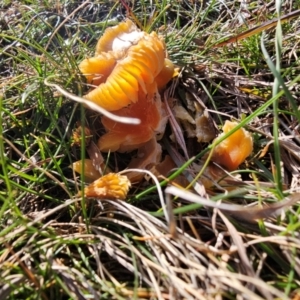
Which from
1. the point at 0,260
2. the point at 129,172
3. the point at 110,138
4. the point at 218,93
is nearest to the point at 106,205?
the point at 129,172

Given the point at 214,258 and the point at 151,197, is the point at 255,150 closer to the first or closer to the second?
the point at 151,197

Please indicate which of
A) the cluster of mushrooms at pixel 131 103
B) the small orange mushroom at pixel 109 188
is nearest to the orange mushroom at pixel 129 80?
the cluster of mushrooms at pixel 131 103

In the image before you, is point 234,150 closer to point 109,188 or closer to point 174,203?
point 174,203

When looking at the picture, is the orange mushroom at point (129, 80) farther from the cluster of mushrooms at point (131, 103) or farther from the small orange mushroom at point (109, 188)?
the small orange mushroom at point (109, 188)

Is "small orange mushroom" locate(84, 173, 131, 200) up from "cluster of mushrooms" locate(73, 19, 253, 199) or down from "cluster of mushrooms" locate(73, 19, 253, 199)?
down

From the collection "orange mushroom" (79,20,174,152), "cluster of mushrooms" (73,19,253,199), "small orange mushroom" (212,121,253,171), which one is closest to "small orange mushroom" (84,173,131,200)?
"cluster of mushrooms" (73,19,253,199)

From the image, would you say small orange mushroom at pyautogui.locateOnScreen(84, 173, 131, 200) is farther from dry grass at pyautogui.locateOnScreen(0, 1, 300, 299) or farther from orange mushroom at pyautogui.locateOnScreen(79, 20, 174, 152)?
orange mushroom at pyautogui.locateOnScreen(79, 20, 174, 152)
